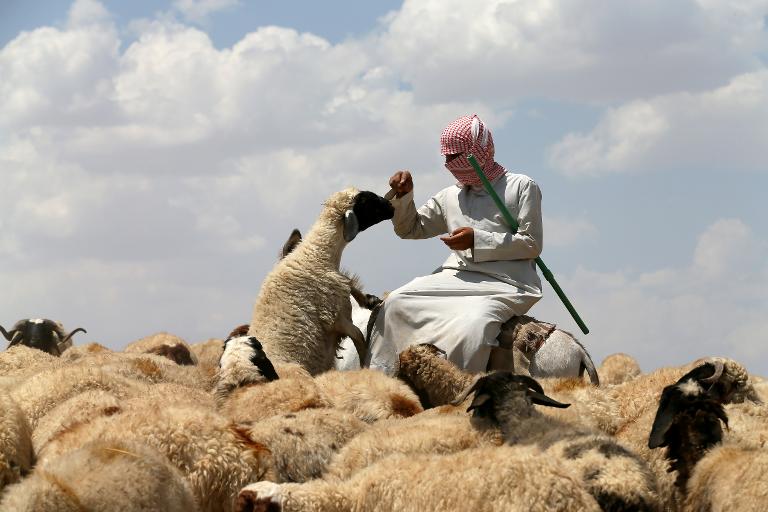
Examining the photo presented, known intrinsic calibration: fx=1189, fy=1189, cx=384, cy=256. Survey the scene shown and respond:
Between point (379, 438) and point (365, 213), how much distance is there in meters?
5.06

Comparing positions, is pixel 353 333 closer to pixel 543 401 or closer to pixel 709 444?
pixel 543 401

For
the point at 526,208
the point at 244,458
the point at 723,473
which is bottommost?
the point at 723,473

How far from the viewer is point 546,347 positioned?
942 cm

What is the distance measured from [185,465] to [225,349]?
318 cm

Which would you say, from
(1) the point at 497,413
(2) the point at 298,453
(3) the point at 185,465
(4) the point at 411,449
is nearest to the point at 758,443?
(1) the point at 497,413

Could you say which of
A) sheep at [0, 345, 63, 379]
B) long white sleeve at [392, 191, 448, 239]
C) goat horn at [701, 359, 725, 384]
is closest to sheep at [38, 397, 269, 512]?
goat horn at [701, 359, 725, 384]

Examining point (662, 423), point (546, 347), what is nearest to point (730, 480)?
point (662, 423)

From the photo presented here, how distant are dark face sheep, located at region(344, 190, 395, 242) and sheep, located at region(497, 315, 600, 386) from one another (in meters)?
1.68

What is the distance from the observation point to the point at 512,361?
945 cm

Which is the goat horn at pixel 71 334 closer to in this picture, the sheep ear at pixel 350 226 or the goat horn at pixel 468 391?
the sheep ear at pixel 350 226

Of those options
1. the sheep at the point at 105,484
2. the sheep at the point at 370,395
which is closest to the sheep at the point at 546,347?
the sheep at the point at 370,395

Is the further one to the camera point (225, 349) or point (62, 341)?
point (62, 341)

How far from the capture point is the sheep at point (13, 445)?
5289 mm

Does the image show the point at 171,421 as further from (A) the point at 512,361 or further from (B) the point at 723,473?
(A) the point at 512,361
